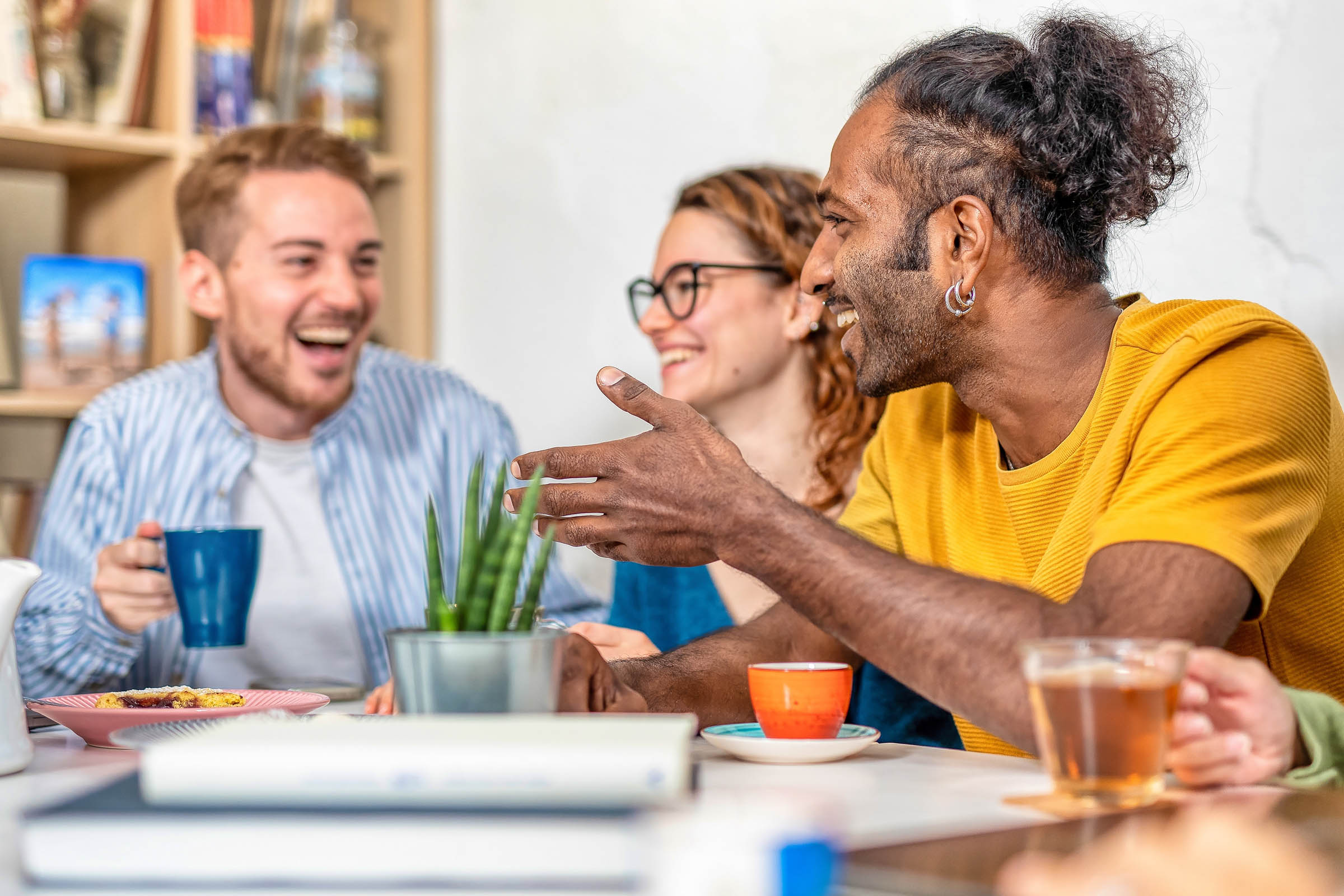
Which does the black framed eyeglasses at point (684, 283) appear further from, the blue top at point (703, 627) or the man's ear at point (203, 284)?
the man's ear at point (203, 284)

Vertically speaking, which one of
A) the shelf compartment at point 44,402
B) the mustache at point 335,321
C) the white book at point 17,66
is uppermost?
the white book at point 17,66

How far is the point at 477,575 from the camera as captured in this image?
876mm

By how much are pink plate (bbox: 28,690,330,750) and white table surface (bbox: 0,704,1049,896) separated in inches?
0.8

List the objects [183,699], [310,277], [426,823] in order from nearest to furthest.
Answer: [426,823], [183,699], [310,277]

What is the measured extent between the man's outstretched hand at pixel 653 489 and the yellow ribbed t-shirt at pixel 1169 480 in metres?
0.31

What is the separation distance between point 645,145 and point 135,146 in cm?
102

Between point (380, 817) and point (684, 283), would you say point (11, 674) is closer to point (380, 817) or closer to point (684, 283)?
point (380, 817)

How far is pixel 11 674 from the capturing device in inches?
41.7

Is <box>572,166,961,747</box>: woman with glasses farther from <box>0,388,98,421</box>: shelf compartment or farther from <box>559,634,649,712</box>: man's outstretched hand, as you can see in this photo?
<box>0,388,98,421</box>: shelf compartment

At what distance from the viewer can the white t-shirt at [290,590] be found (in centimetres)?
221

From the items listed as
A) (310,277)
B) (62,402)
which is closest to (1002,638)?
(310,277)

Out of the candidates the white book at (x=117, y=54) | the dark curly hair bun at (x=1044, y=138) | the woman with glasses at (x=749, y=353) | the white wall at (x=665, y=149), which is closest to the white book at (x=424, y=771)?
the dark curly hair bun at (x=1044, y=138)

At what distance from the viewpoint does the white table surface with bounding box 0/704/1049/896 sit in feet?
2.66

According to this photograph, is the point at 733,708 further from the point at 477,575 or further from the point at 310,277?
the point at 310,277
